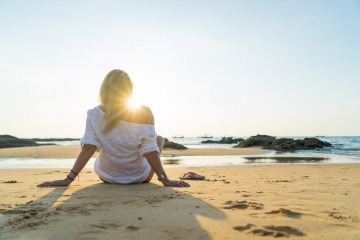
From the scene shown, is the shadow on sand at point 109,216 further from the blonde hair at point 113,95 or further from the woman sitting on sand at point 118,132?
the blonde hair at point 113,95

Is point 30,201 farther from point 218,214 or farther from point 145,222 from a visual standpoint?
point 218,214

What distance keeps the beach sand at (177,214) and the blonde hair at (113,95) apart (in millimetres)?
931

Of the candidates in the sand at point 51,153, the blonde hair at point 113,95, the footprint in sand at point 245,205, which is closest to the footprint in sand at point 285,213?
the footprint in sand at point 245,205

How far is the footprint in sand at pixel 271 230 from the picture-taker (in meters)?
2.33

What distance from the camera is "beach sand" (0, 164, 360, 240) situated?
2.33 meters

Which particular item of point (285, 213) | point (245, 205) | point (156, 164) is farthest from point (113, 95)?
point (285, 213)

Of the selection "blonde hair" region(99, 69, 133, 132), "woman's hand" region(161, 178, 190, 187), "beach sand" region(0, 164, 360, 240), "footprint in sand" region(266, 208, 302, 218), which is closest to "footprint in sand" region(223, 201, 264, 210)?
"beach sand" region(0, 164, 360, 240)

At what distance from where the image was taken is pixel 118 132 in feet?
14.8

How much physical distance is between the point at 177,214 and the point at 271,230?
815 mm

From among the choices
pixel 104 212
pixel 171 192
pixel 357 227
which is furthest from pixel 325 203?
pixel 104 212

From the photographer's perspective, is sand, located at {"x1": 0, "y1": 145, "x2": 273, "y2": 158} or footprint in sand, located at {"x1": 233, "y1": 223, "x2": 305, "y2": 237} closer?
footprint in sand, located at {"x1": 233, "y1": 223, "x2": 305, "y2": 237}

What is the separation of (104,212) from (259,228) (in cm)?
133

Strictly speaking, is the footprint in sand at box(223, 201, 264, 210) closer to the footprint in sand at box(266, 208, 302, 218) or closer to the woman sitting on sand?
the footprint in sand at box(266, 208, 302, 218)

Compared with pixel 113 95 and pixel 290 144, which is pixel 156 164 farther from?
pixel 290 144
